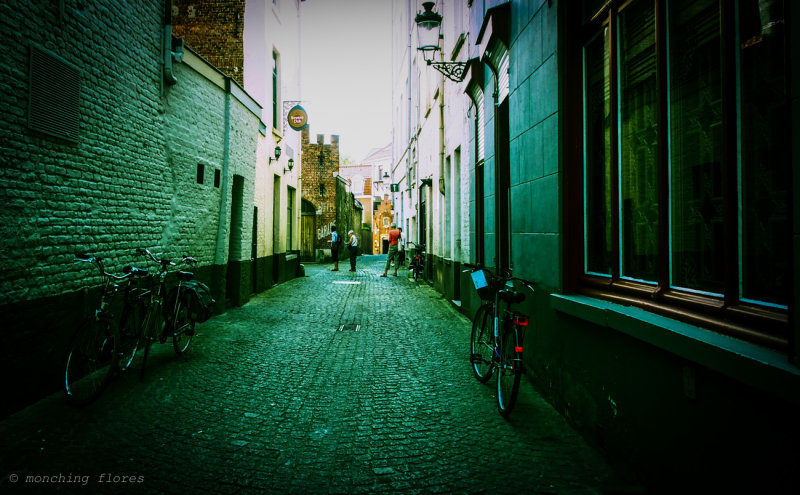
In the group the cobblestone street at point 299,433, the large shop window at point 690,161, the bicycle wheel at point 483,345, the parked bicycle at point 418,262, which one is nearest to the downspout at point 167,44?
the cobblestone street at point 299,433

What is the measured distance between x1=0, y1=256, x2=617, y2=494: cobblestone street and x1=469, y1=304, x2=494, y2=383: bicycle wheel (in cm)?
17

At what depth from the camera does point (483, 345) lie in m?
5.43

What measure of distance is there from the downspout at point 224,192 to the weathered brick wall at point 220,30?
215 cm

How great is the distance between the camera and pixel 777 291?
221cm

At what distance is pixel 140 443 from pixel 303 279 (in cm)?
1368

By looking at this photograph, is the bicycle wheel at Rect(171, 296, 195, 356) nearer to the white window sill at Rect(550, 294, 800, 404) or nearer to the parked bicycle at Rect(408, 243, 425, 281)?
the white window sill at Rect(550, 294, 800, 404)

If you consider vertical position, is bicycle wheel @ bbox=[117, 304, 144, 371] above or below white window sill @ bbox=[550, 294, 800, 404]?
below

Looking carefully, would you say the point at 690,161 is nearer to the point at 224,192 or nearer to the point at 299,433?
the point at 299,433

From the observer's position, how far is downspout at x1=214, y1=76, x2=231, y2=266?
971cm

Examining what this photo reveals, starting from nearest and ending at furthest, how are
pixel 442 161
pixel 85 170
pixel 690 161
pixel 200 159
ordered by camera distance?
pixel 690 161 < pixel 85 170 < pixel 200 159 < pixel 442 161

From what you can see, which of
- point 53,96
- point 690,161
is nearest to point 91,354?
point 53,96

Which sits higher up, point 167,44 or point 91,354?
point 167,44

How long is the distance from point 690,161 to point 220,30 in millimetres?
11874

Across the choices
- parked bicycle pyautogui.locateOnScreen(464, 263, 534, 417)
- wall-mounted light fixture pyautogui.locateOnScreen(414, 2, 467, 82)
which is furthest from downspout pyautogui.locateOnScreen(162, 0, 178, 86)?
parked bicycle pyautogui.locateOnScreen(464, 263, 534, 417)
